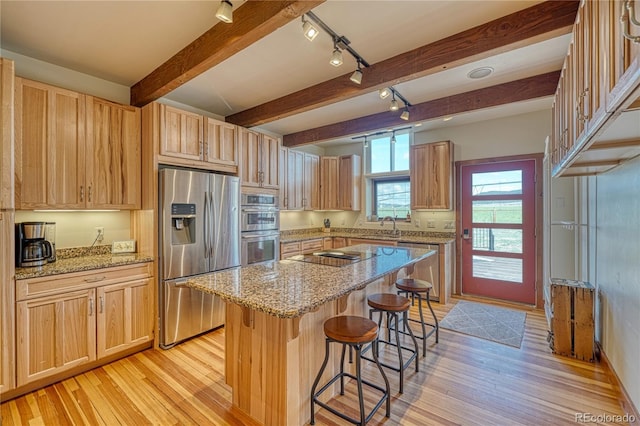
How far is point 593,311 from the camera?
2561mm

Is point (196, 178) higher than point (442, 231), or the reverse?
point (196, 178)

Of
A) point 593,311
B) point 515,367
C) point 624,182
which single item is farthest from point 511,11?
point 515,367

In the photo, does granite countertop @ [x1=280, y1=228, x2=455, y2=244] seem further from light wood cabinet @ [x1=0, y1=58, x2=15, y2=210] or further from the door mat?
light wood cabinet @ [x1=0, y1=58, x2=15, y2=210]

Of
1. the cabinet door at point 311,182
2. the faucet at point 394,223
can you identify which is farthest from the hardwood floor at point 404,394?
the cabinet door at point 311,182

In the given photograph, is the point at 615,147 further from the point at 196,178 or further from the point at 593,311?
the point at 196,178

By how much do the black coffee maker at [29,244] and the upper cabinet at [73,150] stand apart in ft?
0.58

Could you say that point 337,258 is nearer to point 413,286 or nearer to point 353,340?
point 413,286

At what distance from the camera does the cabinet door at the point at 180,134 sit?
288 centimetres

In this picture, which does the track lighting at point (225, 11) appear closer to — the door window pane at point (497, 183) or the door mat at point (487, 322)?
the door mat at point (487, 322)

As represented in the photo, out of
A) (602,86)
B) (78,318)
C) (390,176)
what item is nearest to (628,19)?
(602,86)

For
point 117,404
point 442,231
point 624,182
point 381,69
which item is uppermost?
point 381,69

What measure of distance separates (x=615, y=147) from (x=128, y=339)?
3978 mm

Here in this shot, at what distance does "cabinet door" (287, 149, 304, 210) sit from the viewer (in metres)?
4.80

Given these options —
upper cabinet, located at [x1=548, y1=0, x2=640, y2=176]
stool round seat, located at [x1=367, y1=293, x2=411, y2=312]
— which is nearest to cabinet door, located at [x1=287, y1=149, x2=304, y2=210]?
stool round seat, located at [x1=367, y1=293, x2=411, y2=312]
